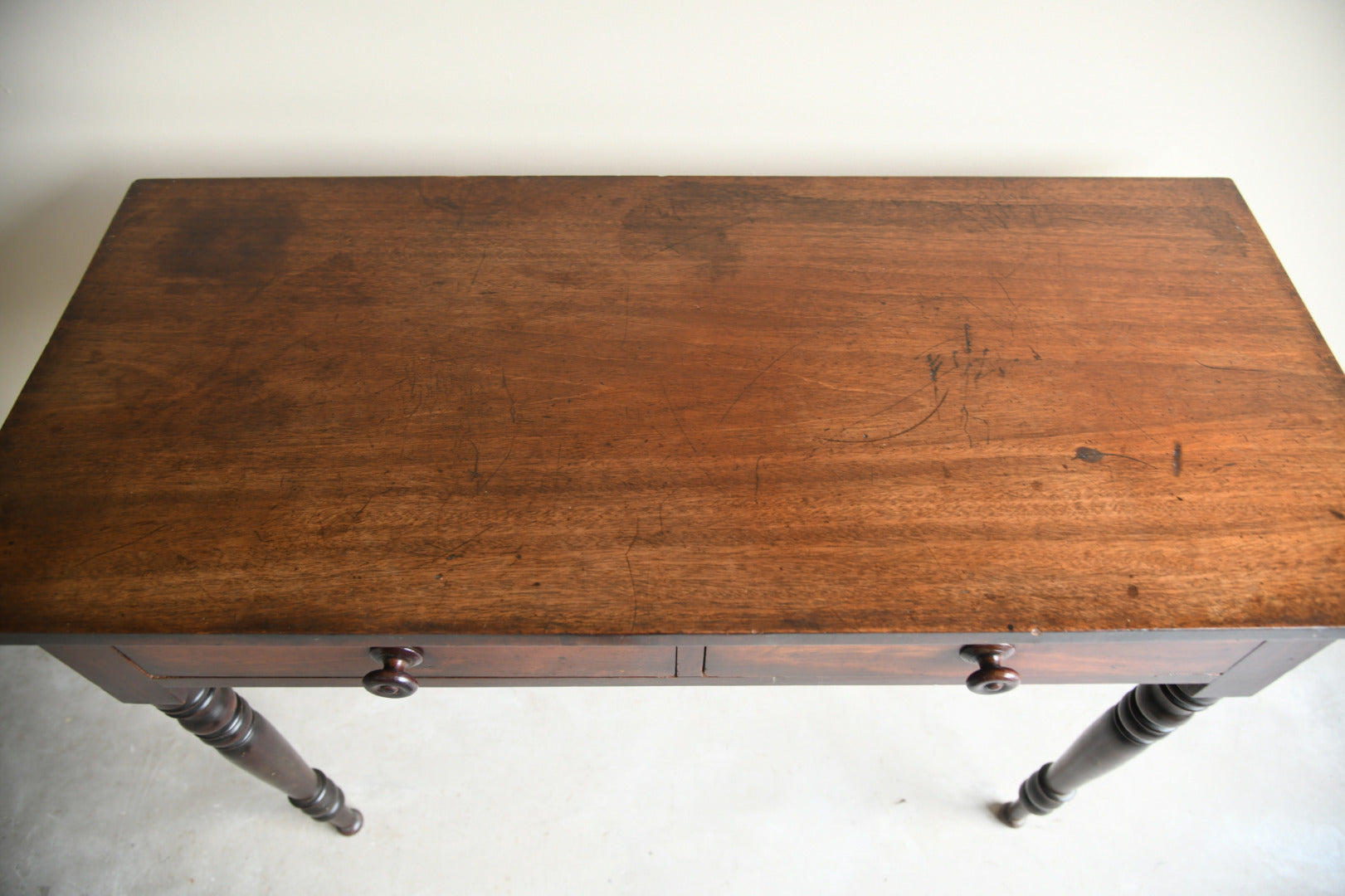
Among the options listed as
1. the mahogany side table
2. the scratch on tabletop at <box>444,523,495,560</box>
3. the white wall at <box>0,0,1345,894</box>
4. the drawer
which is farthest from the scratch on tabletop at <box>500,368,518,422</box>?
the white wall at <box>0,0,1345,894</box>

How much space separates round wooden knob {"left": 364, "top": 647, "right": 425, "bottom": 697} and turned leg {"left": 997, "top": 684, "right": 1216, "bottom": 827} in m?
0.93

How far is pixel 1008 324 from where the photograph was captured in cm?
89

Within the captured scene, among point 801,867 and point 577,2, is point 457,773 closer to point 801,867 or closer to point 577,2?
point 801,867

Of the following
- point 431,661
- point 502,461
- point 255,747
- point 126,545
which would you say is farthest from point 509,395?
point 255,747

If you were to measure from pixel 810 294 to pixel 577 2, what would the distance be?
53 cm

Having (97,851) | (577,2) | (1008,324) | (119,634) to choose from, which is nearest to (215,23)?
(577,2)

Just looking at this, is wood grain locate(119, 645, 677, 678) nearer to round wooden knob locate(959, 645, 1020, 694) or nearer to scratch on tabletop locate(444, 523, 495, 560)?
scratch on tabletop locate(444, 523, 495, 560)

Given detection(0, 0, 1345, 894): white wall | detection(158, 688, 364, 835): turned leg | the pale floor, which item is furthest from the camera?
the pale floor

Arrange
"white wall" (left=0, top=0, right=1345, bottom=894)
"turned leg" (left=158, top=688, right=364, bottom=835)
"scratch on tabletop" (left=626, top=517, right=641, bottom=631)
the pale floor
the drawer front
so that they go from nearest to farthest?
"scratch on tabletop" (left=626, top=517, right=641, bottom=631), the drawer front, "turned leg" (left=158, top=688, right=364, bottom=835), "white wall" (left=0, top=0, right=1345, bottom=894), the pale floor

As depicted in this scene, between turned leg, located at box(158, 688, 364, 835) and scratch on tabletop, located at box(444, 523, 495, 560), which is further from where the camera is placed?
turned leg, located at box(158, 688, 364, 835)

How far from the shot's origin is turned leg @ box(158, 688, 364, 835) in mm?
908

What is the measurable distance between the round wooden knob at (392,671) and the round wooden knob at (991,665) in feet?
1.93

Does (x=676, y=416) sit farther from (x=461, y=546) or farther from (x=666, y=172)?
(x=666, y=172)

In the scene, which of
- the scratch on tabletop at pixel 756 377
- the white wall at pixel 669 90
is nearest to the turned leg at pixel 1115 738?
the scratch on tabletop at pixel 756 377
